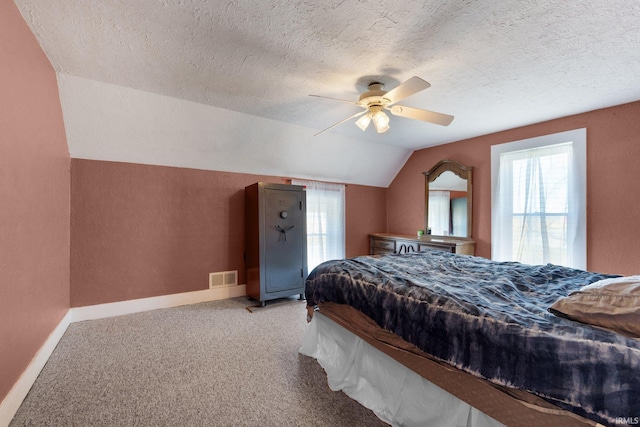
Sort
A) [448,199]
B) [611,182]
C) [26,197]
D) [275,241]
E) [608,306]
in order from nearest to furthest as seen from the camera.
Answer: [608,306] → [26,197] → [611,182] → [275,241] → [448,199]

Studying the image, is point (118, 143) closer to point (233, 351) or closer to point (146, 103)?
point (146, 103)

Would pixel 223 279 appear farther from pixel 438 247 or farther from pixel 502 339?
pixel 502 339

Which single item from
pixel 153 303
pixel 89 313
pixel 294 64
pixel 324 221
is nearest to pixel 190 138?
pixel 294 64

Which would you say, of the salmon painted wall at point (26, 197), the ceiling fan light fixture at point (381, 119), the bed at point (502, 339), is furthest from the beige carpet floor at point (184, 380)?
the ceiling fan light fixture at point (381, 119)

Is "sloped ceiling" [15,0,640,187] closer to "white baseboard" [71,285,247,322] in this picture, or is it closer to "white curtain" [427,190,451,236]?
"white curtain" [427,190,451,236]

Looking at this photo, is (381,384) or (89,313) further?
(89,313)

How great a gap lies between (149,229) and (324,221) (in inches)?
102

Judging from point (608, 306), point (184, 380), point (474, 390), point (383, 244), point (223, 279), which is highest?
point (608, 306)

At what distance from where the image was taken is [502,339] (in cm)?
112

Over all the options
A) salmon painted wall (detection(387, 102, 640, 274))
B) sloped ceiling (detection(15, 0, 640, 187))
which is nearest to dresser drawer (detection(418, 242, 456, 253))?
salmon painted wall (detection(387, 102, 640, 274))

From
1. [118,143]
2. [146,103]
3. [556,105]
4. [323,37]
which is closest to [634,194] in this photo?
[556,105]

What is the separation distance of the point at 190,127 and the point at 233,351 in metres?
2.54

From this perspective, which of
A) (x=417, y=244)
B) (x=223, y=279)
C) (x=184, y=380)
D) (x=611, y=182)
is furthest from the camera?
(x=417, y=244)

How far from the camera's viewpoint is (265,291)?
11.8 ft
